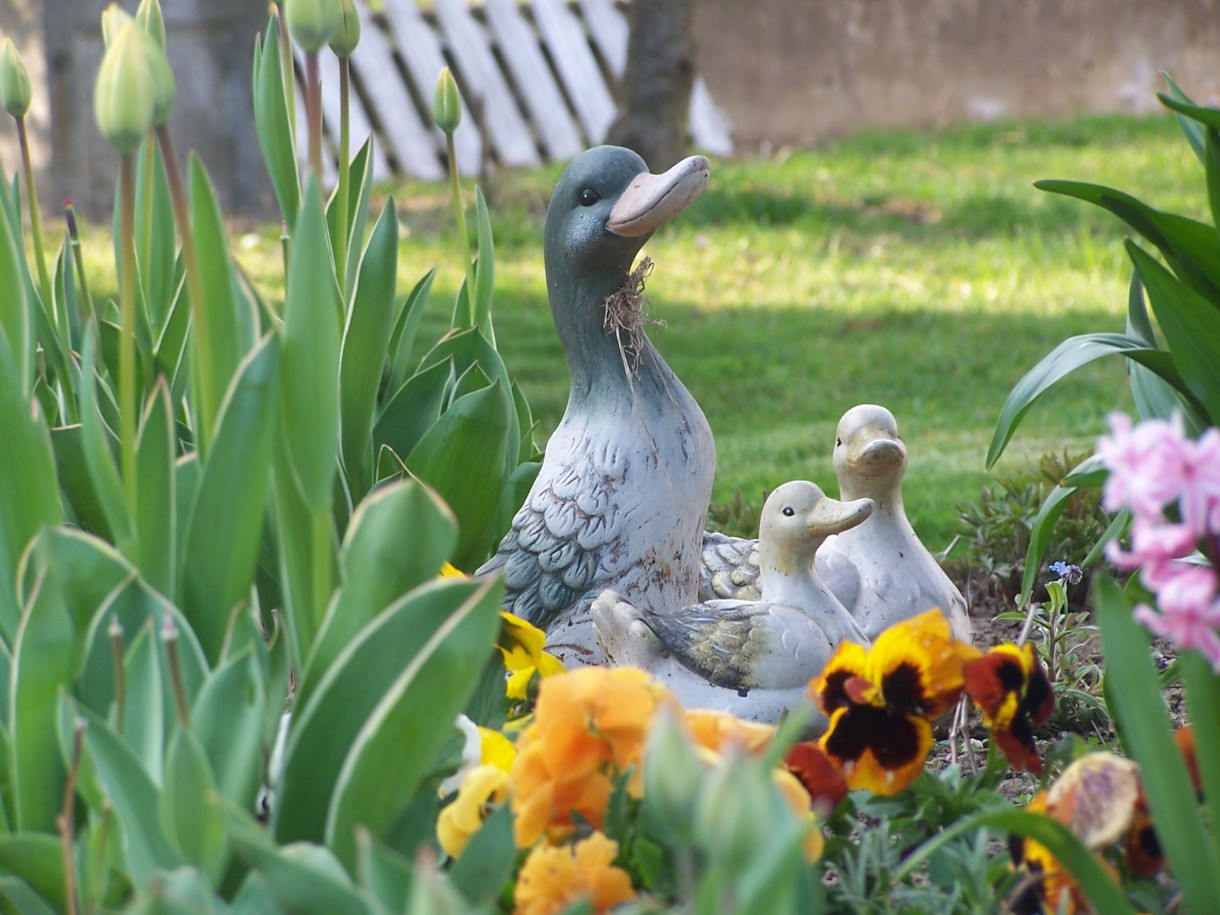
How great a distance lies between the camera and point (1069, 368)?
228 cm

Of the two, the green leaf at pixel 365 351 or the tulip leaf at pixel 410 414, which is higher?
the green leaf at pixel 365 351

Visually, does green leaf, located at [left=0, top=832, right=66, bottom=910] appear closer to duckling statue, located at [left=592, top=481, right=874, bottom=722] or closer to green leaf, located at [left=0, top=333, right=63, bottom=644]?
green leaf, located at [left=0, top=333, right=63, bottom=644]

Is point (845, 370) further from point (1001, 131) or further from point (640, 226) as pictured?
point (1001, 131)

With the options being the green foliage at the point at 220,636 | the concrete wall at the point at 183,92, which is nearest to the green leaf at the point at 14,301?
the green foliage at the point at 220,636

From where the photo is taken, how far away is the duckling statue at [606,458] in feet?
7.39

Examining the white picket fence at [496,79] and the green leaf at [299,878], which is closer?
the green leaf at [299,878]

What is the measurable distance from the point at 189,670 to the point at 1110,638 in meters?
0.84

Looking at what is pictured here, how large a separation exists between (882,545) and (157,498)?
1329mm

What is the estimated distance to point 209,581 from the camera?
156cm

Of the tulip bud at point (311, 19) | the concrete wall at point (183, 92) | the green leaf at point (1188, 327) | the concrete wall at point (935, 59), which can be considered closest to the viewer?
the tulip bud at point (311, 19)

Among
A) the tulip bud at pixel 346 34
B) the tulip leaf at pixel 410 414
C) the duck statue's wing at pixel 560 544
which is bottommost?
the duck statue's wing at pixel 560 544

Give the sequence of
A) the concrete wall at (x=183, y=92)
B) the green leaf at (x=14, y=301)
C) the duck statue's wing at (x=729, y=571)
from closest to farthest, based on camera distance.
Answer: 1. the green leaf at (x=14, y=301)
2. the duck statue's wing at (x=729, y=571)
3. the concrete wall at (x=183, y=92)

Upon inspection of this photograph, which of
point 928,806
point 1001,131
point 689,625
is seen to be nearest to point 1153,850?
point 928,806

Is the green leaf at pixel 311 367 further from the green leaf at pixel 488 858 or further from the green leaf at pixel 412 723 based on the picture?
the green leaf at pixel 488 858
